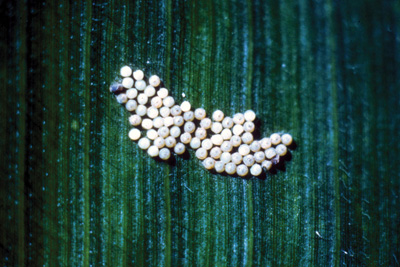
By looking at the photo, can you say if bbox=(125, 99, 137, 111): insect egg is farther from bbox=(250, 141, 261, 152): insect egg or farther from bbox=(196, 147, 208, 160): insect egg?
bbox=(250, 141, 261, 152): insect egg

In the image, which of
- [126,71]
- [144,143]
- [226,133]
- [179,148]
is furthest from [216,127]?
[126,71]

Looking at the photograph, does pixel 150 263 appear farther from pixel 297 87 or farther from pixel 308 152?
Result: pixel 297 87

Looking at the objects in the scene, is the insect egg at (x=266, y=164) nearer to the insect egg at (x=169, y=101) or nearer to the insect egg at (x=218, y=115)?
the insect egg at (x=218, y=115)

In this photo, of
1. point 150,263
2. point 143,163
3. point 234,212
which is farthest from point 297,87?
point 150,263

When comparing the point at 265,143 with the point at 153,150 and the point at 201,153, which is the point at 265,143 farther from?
the point at 153,150

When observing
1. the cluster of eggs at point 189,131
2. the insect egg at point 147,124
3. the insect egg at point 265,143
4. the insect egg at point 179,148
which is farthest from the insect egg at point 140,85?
the insect egg at point 265,143

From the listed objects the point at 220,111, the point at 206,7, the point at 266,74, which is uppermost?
the point at 206,7
